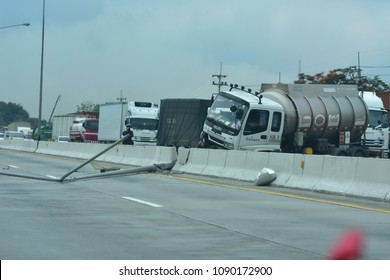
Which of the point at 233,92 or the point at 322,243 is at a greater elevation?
the point at 233,92

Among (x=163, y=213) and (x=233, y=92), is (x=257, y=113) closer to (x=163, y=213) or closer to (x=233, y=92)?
(x=233, y=92)

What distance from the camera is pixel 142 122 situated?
162 feet

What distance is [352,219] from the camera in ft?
41.8

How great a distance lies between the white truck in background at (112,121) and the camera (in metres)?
51.7

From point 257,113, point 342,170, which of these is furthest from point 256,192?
point 257,113

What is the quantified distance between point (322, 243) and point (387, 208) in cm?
548

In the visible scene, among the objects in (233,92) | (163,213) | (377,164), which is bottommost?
(163,213)

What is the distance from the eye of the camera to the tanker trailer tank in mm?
28656

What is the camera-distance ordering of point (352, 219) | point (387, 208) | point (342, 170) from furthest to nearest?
point (342, 170) < point (387, 208) < point (352, 219)

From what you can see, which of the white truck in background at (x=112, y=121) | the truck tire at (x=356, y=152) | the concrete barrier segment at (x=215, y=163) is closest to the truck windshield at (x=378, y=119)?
the truck tire at (x=356, y=152)

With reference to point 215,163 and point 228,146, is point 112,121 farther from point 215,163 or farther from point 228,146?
point 215,163

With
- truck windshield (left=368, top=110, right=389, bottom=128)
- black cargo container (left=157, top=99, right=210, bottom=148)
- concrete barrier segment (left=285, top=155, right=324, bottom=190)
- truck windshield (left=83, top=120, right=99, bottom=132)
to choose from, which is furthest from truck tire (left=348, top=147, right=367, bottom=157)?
truck windshield (left=83, top=120, right=99, bottom=132)

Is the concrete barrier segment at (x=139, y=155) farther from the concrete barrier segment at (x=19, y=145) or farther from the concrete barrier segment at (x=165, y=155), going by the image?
the concrete barrier segment at (x=19, y=145)
